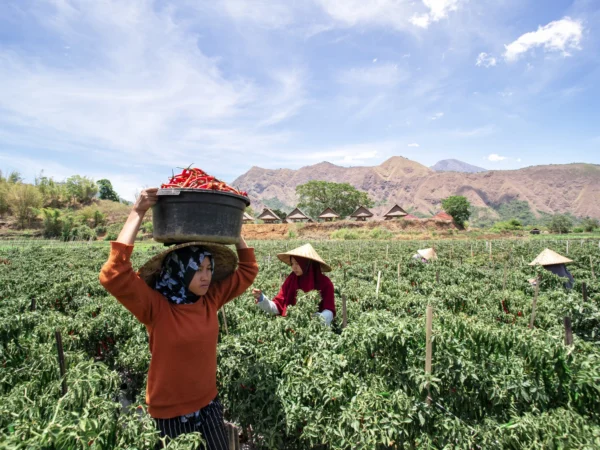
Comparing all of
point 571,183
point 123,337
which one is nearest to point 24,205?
point 123,337

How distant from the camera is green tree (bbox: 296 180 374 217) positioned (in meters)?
72.0

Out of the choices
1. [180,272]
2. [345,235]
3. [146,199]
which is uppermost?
[146,199]

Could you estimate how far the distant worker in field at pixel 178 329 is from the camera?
196cm

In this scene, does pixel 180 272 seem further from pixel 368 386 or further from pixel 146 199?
pixel 368 386

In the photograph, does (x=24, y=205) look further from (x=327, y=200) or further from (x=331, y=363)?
(x=331, y=363)

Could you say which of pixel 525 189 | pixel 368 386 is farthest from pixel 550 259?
pixel 525 189

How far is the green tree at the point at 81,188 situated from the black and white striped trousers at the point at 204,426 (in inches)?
3095

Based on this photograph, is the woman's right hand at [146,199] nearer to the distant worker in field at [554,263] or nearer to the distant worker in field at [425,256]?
Result: the distant worker in field at [554,263]

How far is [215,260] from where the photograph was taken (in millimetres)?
2498

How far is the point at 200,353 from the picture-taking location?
2.16 meters

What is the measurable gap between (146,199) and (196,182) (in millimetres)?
310

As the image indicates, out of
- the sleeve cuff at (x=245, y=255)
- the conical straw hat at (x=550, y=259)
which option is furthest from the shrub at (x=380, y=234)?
the sleeve cuff at (x=245, y=255)

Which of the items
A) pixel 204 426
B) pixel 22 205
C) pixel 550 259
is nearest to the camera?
pixel 204 426

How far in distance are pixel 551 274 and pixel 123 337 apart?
8697mm
